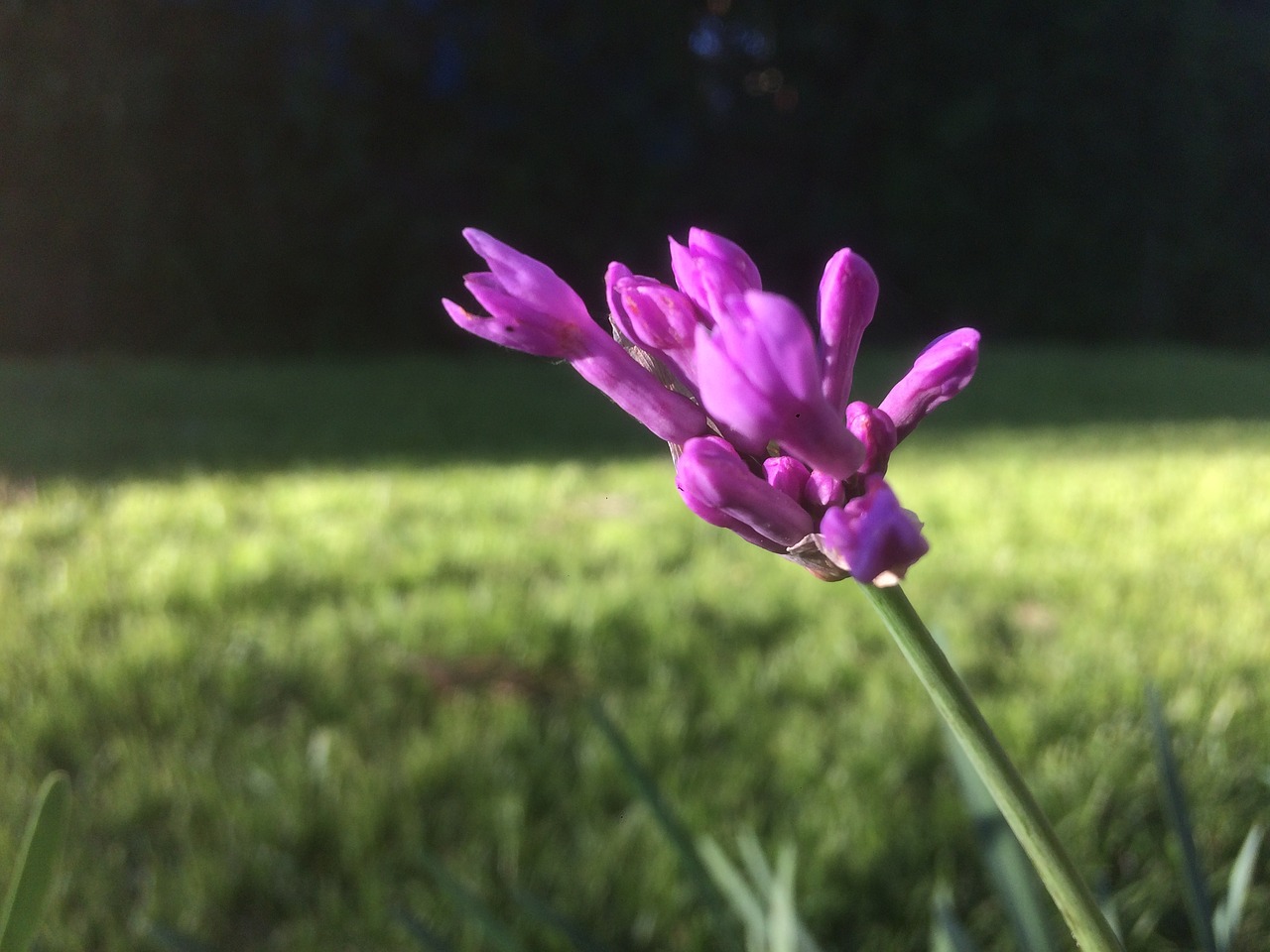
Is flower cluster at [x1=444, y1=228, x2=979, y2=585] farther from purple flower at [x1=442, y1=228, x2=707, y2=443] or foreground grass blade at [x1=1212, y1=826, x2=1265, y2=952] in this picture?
foreground grass blade at [x1=1212, y1=826, x2=1265, y2=952]

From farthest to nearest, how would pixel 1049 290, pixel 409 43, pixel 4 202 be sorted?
pixel 1049 290 → pixel 409 43 → pixel 4 202

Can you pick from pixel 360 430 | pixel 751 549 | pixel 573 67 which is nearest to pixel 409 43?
pixel 573 67

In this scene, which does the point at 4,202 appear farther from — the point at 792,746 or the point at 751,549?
the point at 792,746

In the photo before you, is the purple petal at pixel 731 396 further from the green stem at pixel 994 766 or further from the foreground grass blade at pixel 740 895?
the foreground grass blade at pixel 740 895

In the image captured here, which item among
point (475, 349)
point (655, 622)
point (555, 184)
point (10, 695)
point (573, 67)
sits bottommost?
point (655, 622)

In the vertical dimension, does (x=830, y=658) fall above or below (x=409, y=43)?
below

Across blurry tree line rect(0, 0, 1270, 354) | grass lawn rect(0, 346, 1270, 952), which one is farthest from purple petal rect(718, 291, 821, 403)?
blurry tree line rect(0, 0, 1270, 354)

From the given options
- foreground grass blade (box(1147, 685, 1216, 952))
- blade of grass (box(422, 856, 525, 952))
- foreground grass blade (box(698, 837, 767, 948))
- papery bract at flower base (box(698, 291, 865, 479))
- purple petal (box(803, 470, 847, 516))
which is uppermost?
papery bract at flower base (box(698, 291, 865, 479))
